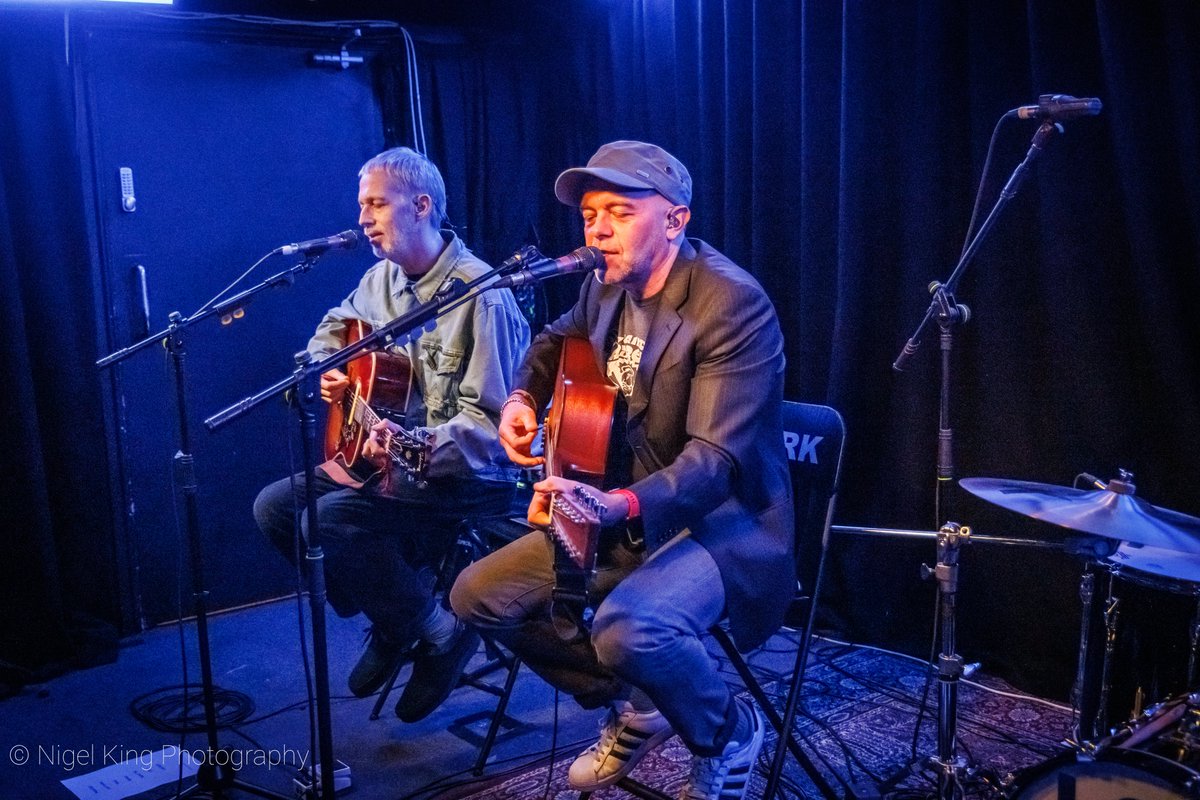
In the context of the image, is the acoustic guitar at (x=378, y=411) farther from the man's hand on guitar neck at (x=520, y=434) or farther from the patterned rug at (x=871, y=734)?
the patterned rug at (x=871, y=734)

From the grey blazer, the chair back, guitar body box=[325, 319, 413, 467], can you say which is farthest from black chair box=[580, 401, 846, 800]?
guitar body box=[325, 319, 413, 467]

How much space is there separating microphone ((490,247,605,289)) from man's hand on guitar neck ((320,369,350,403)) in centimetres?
133

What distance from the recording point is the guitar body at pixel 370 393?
3.59 m

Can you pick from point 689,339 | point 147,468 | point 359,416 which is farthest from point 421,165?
point 147,468

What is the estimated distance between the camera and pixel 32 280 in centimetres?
458

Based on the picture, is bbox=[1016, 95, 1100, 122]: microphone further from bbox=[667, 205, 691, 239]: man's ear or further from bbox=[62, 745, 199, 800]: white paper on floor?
bbox=[62, 745, 199, 800]: white paper on floor

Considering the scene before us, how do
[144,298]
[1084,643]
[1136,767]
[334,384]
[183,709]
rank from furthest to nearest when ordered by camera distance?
1. [144,298]
2. [183,709]
3. [334,384]
4. [1084,643]
5. [1136,767]

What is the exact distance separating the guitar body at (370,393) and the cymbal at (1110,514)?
6.32 feet

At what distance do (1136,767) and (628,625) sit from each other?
1.12 metres

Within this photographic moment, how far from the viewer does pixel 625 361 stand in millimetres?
2971

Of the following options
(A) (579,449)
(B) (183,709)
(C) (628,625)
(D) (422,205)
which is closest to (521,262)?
→ (A) (579,449)

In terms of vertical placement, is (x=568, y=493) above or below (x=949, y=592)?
above

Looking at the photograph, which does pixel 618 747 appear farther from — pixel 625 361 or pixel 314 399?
pixel 314 399

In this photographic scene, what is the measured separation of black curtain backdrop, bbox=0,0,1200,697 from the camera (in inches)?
134
